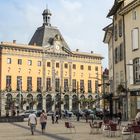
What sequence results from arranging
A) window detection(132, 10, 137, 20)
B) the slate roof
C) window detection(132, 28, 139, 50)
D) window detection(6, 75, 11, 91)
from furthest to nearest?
the slate roof < window detection(6, 75, 11, 91) < window detection(132, 10, 137, 20) < window detection(132, 28, 139, 50)

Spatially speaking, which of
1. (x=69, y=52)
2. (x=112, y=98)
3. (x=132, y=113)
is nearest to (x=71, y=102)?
(x=69, y=52)

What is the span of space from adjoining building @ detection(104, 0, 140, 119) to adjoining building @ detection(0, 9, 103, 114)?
162 ft

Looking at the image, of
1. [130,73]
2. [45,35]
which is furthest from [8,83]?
Result: [130,73]

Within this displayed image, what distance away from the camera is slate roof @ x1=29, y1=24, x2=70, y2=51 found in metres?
112

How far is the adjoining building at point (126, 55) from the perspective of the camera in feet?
130

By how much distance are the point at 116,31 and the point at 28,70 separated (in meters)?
60.3

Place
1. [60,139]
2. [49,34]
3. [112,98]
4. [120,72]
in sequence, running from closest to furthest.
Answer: [60,139] → [120,72] → [112,98] → [49,34]

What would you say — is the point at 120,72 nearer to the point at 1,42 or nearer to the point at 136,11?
the point at 136,11

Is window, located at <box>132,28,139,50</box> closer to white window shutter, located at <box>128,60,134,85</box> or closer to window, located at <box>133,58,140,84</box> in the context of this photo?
window, located at <box>133,58,140,84</box>

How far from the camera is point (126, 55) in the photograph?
4216 centimetres

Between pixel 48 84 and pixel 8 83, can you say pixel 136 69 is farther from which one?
pixel 48 84

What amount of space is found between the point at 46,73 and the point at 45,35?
12.3 m

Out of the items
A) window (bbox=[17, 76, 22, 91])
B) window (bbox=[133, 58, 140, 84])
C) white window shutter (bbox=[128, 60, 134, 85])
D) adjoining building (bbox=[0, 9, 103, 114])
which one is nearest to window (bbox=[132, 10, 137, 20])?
window (bbox=[133, 58, 140, 84])

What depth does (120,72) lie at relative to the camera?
146 ft
